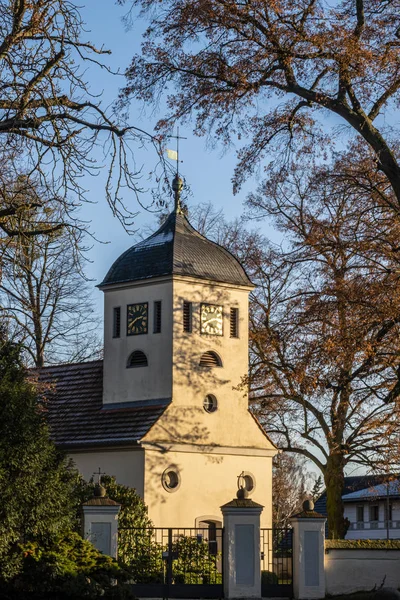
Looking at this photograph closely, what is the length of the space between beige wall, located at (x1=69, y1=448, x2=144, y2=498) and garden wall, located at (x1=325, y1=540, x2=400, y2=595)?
7.45 metres

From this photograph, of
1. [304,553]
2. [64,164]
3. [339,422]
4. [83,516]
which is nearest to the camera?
[64,164]

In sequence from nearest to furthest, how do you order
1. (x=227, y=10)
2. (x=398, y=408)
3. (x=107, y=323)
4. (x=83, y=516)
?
(x=227, y=10) < (x=83, y=516) < (x=398, y=408) < (x=107, y=323)

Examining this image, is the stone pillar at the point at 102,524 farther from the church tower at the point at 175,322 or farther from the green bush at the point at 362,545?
the church tower at the point at 175,322

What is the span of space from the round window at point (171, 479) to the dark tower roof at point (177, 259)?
612 centimetres

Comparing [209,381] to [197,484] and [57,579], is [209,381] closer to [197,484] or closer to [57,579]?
[197,484]

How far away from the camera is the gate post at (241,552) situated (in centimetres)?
2253

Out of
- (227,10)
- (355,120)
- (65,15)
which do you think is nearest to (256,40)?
(227,10)

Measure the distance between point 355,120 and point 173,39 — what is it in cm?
342

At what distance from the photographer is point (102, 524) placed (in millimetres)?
21766

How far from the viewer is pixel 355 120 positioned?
19.0 m

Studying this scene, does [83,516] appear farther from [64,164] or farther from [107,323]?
[107,323]

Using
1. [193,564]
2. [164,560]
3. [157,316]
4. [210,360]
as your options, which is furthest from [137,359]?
[164,560]

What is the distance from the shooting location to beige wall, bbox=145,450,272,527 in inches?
1280

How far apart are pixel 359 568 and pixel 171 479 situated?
8.33 metres
